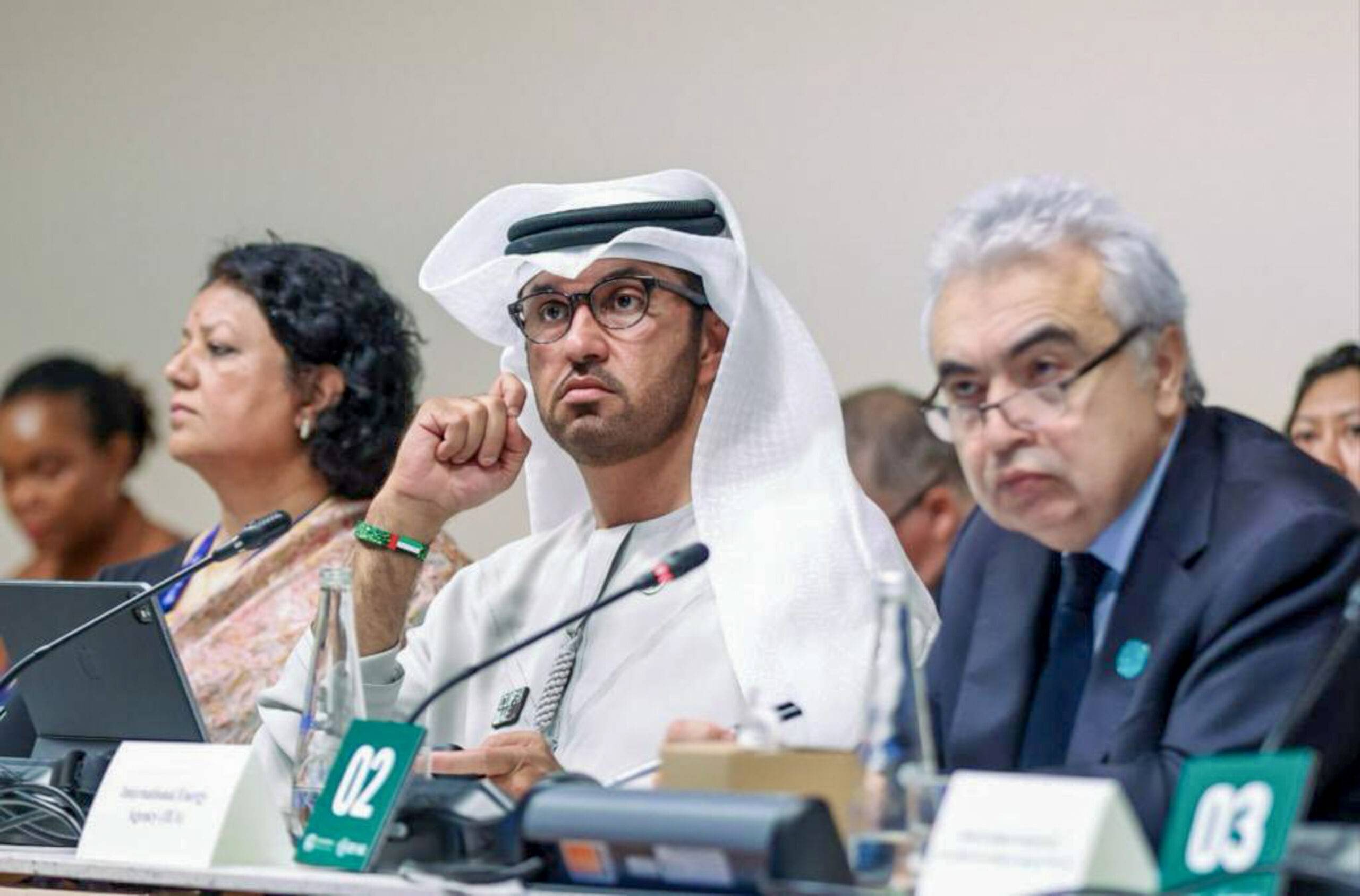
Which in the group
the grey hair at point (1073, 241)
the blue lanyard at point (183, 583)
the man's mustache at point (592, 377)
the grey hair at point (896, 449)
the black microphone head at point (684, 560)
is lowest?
the blue lanyard at point (183, 583)

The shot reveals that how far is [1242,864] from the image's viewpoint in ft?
4.72

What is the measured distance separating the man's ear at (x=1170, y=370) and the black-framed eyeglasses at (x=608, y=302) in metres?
1.03

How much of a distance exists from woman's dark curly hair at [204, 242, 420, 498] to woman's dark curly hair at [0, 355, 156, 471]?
110 cm

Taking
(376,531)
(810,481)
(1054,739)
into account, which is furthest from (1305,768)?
(376,531)

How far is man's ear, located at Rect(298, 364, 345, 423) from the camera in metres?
4.00

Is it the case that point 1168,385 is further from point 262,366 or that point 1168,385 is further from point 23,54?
point 23,54

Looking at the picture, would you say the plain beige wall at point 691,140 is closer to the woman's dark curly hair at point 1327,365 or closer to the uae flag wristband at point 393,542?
the woman's dark curly hair at point 1327,365

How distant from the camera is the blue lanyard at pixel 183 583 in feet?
13.0

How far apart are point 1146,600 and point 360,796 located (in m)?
0.83

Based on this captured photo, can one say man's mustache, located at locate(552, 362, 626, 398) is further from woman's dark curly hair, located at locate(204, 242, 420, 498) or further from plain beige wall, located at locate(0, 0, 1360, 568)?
plain beige wall, located at locate(0, 0, 1360, 568)

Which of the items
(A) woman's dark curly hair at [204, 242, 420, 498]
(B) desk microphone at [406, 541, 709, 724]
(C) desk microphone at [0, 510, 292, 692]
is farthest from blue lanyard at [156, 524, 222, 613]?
(B) desk microphone at [406, 541, 709, 724]

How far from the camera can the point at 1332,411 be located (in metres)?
3.89

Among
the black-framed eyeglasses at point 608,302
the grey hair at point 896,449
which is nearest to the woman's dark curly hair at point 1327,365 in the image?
the grey hair at point 896,449

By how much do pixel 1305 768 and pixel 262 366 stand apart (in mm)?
2895
